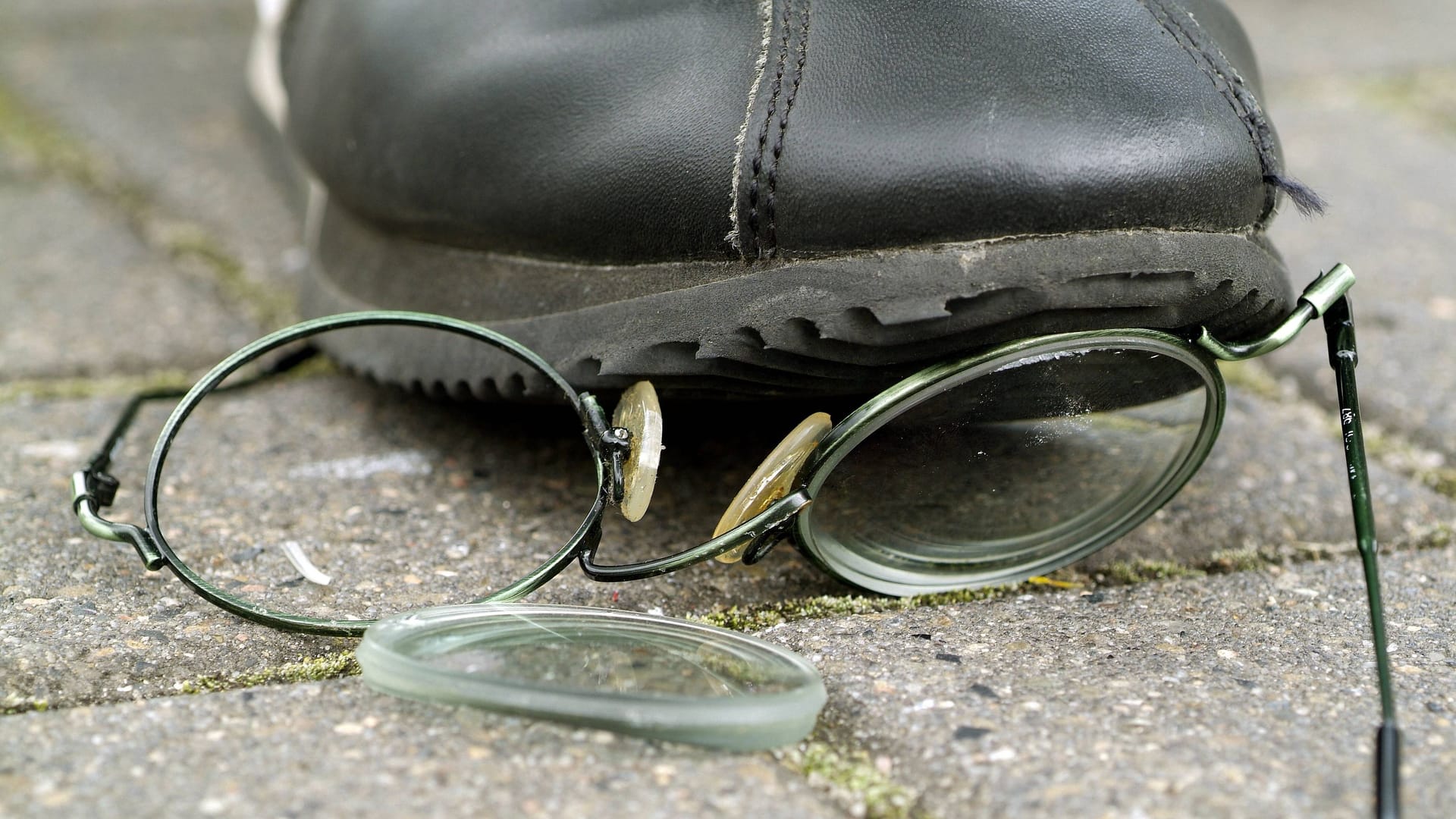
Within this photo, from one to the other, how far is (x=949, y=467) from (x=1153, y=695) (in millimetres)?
173

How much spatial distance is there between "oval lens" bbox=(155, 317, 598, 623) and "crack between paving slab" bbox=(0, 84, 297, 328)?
0.23m

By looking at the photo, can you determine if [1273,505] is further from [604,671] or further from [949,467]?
[604,671]

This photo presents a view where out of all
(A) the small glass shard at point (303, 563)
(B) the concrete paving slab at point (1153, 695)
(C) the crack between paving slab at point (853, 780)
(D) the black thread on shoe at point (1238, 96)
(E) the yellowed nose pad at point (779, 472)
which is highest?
(D) the black thread on shoe at point (1238, 96)

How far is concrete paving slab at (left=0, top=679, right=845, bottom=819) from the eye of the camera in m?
→ 0.56

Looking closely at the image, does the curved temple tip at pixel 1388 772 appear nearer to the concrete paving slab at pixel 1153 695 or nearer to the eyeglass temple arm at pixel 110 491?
the concrete paving slab at pixel 1153 695

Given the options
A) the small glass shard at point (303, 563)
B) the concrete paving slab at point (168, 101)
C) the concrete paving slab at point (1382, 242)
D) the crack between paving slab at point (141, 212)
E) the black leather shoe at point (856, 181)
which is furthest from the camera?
the concrete paving slab at point (168, 101)

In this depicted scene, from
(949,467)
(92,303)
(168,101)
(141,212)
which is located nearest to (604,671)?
(949,467)

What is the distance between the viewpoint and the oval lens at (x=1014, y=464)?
71cm

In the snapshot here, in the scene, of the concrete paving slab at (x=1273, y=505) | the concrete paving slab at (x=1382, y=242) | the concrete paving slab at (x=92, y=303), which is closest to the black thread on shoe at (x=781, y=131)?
the concrete paving slab at (x=1273, y=505)

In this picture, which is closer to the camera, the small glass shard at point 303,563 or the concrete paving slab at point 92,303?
the small glass shard at point 303,563

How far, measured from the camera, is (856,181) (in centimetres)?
68

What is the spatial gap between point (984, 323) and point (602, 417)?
225mm

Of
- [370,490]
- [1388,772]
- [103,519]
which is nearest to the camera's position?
[1388,772]

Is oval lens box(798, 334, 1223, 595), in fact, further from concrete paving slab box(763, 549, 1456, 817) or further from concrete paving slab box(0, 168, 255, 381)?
concrete paving slab box(0, 168, 255, 381)
